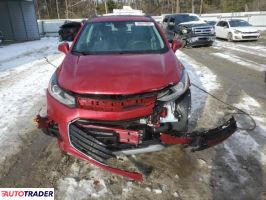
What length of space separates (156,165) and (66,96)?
1.44m

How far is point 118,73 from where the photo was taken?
3781 millimetres

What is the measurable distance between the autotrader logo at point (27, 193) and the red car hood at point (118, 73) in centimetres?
114

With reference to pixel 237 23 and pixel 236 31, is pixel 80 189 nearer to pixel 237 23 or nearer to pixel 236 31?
pixel 236 31

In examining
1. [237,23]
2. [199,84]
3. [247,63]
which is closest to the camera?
[199,84]

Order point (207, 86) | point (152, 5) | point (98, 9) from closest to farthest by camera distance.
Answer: point (207, 86) → point (98, 9) → point (152, 5)

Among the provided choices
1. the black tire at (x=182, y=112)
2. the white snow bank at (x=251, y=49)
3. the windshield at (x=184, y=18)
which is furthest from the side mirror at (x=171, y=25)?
the black tire at (x=182, y=112)

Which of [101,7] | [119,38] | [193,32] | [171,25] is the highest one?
[119,38]

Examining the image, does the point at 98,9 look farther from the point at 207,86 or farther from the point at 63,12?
the point at 207,86

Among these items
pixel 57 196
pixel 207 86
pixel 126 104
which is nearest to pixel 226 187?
pixel 126 104

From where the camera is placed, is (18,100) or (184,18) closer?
(18,100)

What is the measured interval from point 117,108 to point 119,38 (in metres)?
1.98

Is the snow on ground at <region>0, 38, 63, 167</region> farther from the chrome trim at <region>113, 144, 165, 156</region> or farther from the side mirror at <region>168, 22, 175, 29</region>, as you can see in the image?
the side mirror at <region>168, 22, 175, 29</region>

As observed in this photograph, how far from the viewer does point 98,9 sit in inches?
2424

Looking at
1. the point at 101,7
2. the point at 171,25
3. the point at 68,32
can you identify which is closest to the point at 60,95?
the point at 171,25
